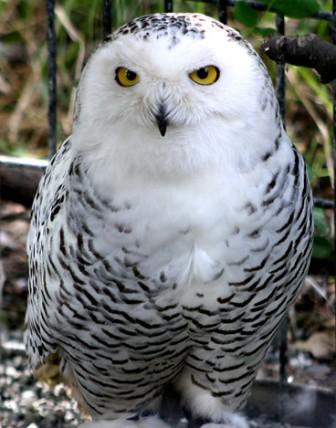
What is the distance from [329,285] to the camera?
461 cm

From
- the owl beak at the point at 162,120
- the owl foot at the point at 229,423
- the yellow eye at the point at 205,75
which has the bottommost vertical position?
the owl foot at the point at 229,423

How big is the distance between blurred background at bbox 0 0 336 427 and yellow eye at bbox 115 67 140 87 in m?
1.02

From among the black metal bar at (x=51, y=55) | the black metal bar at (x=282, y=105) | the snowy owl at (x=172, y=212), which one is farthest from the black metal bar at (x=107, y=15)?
the snowy owl at (x=172, y=212)

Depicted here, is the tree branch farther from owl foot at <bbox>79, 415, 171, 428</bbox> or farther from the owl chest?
owl foot at <bbox>79, 415, 171, 428</bbox>

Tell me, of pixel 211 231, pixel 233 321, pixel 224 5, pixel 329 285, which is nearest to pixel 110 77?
pixel 211 231

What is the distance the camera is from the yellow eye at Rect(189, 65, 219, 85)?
9.03ft

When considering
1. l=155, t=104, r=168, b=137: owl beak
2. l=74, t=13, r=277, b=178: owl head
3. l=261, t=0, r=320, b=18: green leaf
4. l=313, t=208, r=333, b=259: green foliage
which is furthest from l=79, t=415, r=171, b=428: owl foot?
l=261, t=0, r=320, b=18: green leaf

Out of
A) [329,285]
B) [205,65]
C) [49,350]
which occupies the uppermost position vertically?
[205,65]

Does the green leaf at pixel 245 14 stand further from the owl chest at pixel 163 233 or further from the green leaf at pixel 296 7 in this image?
the owl chest at pixel 163 233

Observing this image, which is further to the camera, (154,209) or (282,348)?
(282,348)

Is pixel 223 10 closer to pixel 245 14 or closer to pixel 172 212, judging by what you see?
pixel 245 14

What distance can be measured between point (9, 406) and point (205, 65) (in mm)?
2083

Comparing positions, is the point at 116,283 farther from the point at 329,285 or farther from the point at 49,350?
the point at 329,285

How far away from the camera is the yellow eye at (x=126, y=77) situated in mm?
2768
